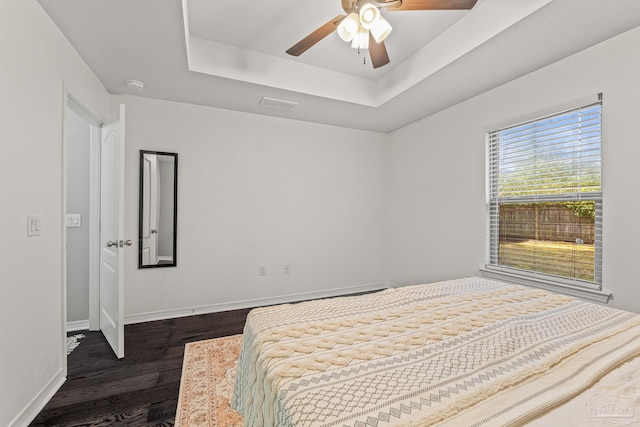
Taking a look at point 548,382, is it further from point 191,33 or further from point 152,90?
point 152,90

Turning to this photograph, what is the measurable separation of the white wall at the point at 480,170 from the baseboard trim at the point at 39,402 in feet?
11.6

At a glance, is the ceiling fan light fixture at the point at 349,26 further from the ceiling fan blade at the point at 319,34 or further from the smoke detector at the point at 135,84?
the smoke detector at the point at 135,84

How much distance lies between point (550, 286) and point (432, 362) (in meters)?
2.16

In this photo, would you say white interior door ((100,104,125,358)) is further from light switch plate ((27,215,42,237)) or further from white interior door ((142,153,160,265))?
light switch plate ((27,215,42,237))

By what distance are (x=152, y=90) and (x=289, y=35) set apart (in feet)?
4.90

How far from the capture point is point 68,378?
6.80ft

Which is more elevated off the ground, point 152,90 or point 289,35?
point 289,35

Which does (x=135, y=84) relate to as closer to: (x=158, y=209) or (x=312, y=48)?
(x=158, y=209)

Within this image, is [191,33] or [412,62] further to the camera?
[412,62]

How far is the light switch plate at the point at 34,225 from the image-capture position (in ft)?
5.53

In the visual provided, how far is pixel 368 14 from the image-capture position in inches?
64.4

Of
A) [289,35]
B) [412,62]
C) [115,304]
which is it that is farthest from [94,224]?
[412,62]

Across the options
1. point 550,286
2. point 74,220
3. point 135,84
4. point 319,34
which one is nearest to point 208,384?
point 74,220

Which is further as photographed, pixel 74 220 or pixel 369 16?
pixel 74 220
